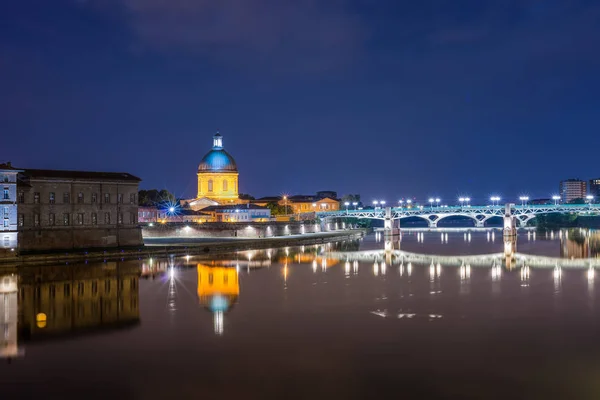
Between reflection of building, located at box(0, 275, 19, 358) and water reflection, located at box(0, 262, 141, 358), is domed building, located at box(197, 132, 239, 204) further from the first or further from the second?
reflection of building, located at box(0, 275, 19, 358)

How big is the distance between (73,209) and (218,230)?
25.7 m

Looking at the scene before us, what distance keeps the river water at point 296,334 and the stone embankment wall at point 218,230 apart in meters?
26.6

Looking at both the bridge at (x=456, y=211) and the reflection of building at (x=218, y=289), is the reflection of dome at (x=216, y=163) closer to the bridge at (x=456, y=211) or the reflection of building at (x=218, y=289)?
the bridge at (x=456, y=211)

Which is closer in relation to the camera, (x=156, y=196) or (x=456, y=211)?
(x=456, y=211)

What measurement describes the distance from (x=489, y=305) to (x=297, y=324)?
9.66m

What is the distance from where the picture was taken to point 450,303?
31.8 m

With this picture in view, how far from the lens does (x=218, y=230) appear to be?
7562cm

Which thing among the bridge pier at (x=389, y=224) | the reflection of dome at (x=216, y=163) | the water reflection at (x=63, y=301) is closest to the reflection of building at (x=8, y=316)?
the water reflection at (x=63, y=301)

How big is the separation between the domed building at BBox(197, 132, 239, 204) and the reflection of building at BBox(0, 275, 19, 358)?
63707 mm

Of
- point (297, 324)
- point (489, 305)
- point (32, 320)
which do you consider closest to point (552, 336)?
A: point (489, 305)

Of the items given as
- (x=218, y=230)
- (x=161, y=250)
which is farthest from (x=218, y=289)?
(x=218, y=230)

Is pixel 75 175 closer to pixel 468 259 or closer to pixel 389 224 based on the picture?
pixel 468 259

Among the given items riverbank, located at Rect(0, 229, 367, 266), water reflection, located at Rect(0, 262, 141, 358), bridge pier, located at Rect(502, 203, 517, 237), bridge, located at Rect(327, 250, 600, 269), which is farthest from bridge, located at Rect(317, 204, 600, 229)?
water reflection, located at Rect(0, 262, 141, 358)

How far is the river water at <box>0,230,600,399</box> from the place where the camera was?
1877 centimetres
